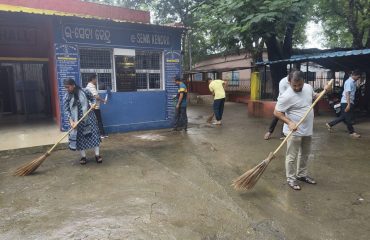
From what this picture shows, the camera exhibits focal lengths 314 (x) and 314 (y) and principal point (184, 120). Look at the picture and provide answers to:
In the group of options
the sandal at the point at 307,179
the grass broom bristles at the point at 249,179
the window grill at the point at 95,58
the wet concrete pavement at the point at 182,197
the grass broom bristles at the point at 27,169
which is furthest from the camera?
the window grill at the point at 95,58

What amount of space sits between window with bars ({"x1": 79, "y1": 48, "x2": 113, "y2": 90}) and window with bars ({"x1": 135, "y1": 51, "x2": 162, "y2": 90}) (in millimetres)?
807

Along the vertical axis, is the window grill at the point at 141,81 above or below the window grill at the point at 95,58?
below

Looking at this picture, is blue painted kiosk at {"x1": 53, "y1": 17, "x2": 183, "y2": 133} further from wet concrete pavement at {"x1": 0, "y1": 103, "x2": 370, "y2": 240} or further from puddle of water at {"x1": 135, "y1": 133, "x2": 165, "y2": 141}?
wet concrete pavement at {"x1": 0, "y1": 103, "x2": 370, "y2": 240}

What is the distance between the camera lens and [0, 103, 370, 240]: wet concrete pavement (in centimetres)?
321

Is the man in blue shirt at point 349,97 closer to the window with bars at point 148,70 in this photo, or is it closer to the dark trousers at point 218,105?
the dark trousers at point 218,105

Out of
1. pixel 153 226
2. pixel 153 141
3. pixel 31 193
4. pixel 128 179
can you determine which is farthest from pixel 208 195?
pixel 153 141

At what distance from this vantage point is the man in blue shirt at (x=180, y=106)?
836 centimetres

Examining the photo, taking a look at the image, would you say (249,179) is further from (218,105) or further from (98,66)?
(218,105)

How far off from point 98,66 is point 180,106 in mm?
2375

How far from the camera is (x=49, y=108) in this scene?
10922 mm

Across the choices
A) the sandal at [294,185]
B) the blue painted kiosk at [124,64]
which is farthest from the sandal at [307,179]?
the blue painted kiosk at [124,64]

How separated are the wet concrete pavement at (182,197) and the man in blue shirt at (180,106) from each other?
218 cm

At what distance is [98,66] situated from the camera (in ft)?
26.2

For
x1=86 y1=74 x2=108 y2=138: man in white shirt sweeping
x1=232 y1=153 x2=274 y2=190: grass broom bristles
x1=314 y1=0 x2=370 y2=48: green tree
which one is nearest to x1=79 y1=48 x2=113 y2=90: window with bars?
x1=86 y1=74 x2=108 y2=138: man in white shirt sweeping
